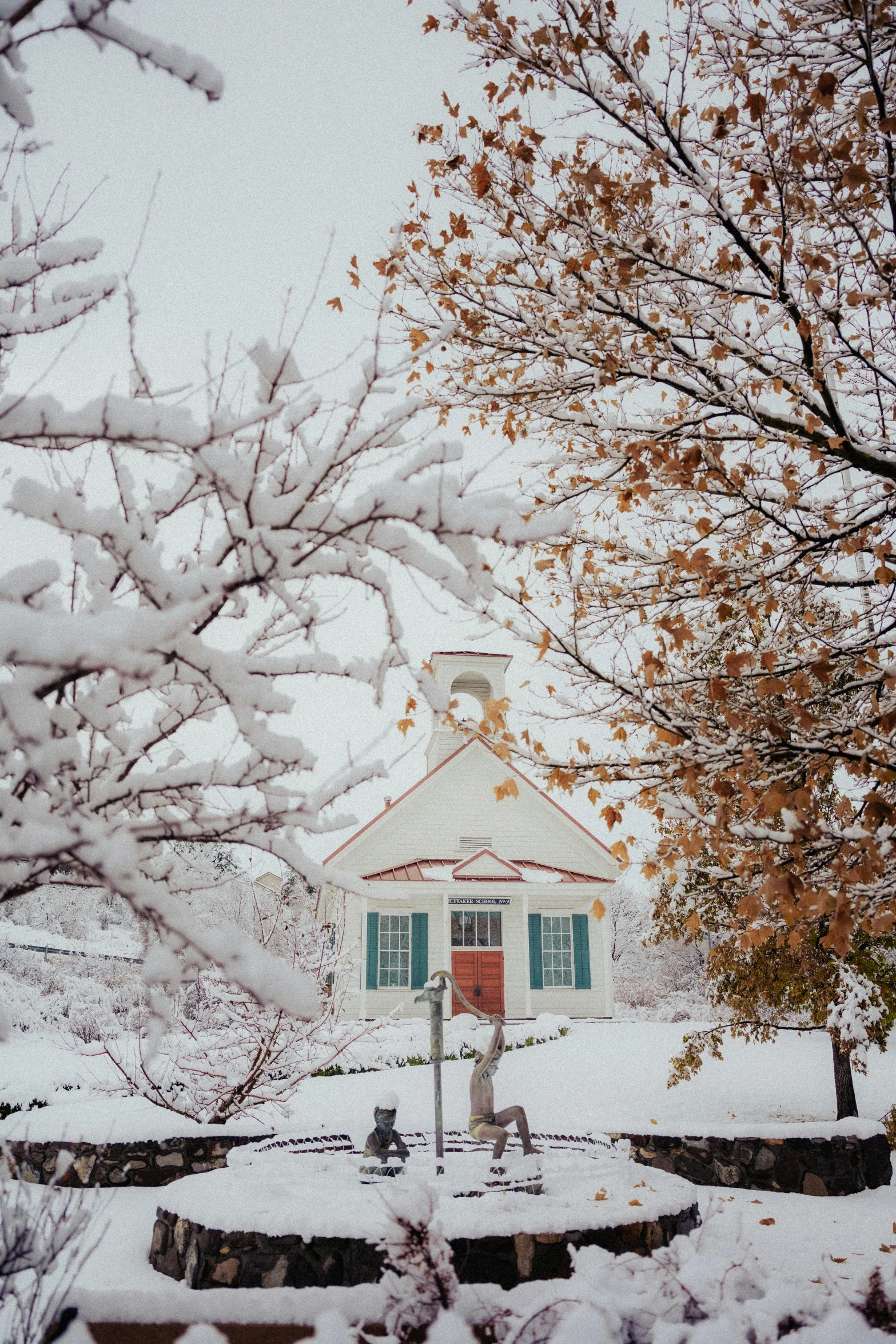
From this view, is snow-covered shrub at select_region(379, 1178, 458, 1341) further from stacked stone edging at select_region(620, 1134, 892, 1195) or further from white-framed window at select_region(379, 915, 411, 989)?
white-framed window at select_region(379, 915, 411, 989)

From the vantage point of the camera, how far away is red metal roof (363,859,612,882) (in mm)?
19312

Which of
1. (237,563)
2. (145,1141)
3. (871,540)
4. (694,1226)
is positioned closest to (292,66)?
(237,563)

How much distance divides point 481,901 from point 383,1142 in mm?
13846

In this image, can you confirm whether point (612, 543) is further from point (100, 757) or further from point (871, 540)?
point (100, 757)

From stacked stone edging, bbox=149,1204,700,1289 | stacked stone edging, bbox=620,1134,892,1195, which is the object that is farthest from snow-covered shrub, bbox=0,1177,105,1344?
stacked stone edging, bbox=620,1134,892,1195

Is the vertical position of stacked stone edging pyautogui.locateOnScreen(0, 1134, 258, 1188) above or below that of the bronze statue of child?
below

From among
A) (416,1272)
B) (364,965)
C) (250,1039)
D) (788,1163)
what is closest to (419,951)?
(364,965)

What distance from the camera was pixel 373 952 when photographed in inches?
736

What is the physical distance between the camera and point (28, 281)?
2.55 m

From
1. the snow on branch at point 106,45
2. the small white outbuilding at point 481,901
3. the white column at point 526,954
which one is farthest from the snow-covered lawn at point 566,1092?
the snow on branch at point 106,45

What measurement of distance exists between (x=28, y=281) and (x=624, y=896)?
147ft

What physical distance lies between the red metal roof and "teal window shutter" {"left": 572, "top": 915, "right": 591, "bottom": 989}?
104cm

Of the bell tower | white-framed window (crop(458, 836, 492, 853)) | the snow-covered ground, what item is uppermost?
the bell tower

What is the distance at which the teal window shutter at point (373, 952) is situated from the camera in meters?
18.6
